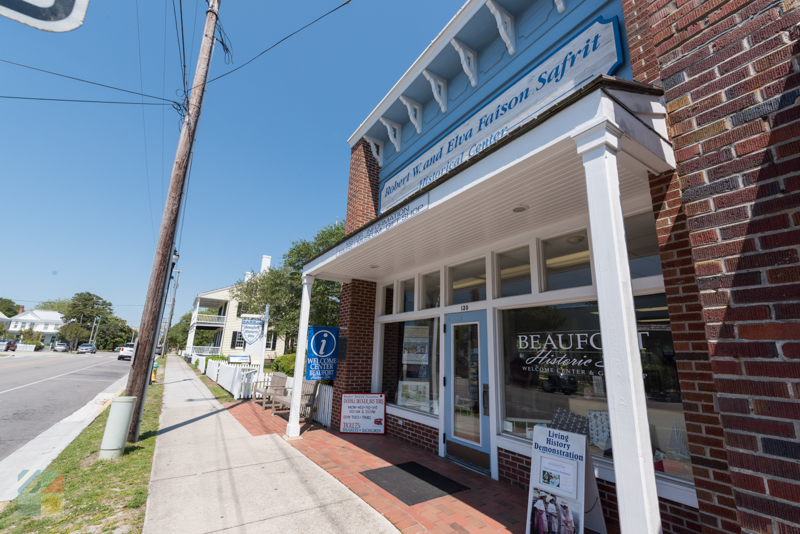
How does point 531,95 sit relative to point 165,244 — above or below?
above

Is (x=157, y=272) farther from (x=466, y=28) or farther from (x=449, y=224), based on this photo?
(x=466, y=28)

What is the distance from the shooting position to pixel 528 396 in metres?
4.95

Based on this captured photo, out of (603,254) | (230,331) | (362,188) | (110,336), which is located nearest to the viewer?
(603,254)

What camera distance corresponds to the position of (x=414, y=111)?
25.8 feet

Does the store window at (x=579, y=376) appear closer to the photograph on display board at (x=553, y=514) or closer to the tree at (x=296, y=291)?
the photograph on display board at (x=553, y=514)

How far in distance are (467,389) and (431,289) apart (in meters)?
2.15

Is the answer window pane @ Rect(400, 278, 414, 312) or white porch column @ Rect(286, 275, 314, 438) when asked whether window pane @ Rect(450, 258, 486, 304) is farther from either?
white porch column @ Rect(286, 275, 314, 438)

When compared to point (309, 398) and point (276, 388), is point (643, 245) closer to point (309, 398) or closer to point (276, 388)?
point (309, 398)

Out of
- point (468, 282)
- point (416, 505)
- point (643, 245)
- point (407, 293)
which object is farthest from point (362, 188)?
point (416, 505)

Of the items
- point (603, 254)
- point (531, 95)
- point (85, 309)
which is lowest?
point (603, 254)

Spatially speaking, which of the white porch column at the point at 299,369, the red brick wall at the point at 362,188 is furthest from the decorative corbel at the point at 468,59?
the white porch column at the point at 299,369

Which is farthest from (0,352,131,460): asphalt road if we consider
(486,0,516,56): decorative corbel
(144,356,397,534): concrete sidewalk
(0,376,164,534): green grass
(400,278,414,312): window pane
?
(486,0,516,56): decorative corbel

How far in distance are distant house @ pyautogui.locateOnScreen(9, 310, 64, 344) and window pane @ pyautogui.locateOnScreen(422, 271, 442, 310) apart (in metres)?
100

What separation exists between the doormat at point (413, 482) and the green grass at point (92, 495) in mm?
2693
